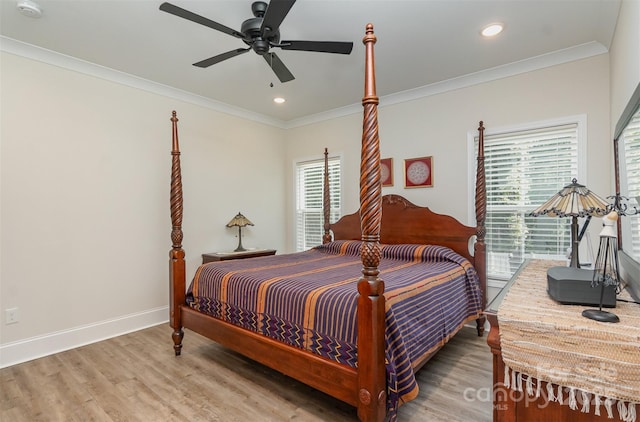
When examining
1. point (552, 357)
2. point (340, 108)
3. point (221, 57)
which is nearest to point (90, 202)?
point (221, 57)

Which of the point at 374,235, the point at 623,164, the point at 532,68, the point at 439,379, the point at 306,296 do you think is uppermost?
the point at 532,68

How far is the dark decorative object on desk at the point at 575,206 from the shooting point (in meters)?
1.53

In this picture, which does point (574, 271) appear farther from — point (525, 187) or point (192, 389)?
point (192, 389)

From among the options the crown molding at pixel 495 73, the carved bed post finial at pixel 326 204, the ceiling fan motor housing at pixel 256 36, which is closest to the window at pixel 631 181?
the crown molding at pixel 495 73

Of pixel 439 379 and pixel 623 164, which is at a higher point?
pixel 623 164

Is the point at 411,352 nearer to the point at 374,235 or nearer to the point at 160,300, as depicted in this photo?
the point at 374,235

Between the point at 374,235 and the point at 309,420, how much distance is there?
1.20m

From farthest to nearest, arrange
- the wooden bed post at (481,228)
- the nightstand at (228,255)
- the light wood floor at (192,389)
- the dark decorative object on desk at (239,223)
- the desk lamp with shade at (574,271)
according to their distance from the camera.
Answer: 1. the dark decorative object on desk at (239,223)
2. the nightstand at (228,255)
3. the wooden bed post at (481,228)
4. the light wood floor at (192,389)
5. the desk lamp with shade at (574,271)

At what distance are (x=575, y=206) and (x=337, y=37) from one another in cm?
210

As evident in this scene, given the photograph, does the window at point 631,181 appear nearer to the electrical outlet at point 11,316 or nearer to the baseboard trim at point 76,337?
the baseboard trim at point 76,337

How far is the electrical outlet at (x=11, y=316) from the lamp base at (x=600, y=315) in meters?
3.89

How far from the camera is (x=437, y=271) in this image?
2.66 meters

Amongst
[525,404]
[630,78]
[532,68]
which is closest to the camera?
[525,404]

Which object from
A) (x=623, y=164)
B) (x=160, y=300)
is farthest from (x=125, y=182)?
(x=623, y=164)
